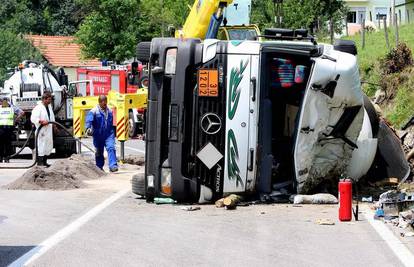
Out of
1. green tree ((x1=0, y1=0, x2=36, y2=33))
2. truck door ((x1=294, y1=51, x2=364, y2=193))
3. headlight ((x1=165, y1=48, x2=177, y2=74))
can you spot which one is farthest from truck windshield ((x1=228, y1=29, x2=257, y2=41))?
green tree ((x1=0, y1=0, x2=36, y2=33))

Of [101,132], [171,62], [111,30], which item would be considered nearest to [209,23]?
[101,132]

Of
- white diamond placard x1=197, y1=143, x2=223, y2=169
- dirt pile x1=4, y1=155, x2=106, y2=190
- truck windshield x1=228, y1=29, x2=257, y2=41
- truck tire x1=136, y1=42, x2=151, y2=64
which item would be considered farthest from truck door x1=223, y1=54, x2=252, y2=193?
truck windshield x1=228, y1=29, x2=257, y2=41

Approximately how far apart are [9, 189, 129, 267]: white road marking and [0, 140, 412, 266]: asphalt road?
11 mm

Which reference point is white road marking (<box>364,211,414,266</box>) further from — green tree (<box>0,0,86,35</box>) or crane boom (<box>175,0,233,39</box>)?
green tree (<box>0,0,86,35</box>)

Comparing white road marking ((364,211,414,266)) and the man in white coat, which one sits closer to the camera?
white road marking ((364,211,414,266))

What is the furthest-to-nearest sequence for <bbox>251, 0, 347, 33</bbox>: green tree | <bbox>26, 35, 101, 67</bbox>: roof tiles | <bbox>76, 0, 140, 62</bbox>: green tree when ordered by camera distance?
<bbox>26, 35, 101, 67</bbox>: roof tiles
<bbox>76, 0, 140, 62</bbox>: green tree
<bbox>251, 0, 347, 33</bbox>: green tree

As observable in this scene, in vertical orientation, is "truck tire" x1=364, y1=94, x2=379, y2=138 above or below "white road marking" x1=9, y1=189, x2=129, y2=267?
above

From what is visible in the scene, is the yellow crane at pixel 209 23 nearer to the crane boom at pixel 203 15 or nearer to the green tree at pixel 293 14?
the crane boom at pixel 203 15

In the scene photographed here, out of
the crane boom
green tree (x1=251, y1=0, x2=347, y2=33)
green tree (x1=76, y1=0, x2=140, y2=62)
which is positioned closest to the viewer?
the crane boom

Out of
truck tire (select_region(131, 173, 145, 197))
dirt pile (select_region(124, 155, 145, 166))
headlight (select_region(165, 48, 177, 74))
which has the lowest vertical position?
dirt pile (select_region(124, 155, 145, 166))

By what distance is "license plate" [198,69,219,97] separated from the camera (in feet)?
42.0

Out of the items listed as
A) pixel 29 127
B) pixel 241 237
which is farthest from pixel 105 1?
pixel 241 237

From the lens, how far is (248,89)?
12797 mm

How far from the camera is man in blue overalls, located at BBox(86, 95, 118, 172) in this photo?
61.3 feet
